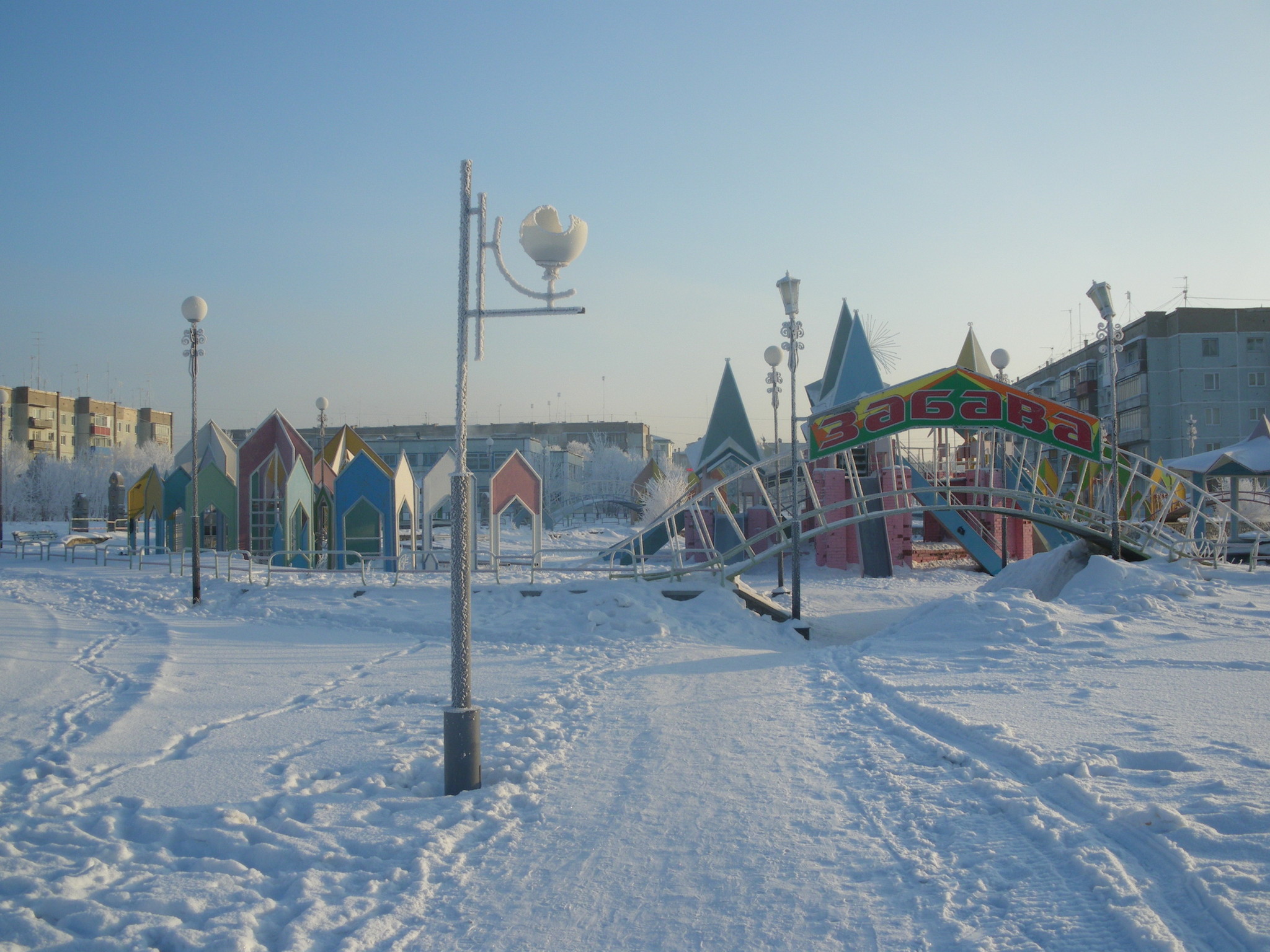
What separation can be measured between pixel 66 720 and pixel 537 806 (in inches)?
199

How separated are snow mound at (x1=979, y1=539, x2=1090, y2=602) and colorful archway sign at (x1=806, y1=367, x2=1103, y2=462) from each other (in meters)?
1.99

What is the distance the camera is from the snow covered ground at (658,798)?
12.7ft

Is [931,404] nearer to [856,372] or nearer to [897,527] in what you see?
[897,527]

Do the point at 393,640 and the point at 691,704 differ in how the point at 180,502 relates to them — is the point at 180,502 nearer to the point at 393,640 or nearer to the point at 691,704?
the point at 393,640

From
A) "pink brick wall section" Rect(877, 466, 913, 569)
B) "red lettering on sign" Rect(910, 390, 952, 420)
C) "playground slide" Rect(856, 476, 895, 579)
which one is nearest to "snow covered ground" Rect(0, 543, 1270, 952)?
"red lettering on sign" Rect(910, 390, 952, 420)

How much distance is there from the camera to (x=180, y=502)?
2775 centimetres

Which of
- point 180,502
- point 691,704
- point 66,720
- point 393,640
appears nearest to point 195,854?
point 66,720

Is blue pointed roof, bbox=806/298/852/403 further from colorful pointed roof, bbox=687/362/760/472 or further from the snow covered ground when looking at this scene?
the snow covered ground

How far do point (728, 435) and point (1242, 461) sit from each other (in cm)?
1659

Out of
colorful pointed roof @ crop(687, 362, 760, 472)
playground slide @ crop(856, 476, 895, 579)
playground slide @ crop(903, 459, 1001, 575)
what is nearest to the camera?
playground slide @ crop(903, 459, 1001, 575)

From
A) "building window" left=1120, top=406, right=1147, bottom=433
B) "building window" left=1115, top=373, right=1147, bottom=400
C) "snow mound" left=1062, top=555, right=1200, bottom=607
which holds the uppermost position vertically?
"building window" left=1115, top=373, right=1147, bottom=400

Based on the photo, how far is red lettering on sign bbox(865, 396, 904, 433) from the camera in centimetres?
1711

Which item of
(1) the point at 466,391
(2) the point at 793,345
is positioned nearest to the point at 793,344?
(2) the point at 793,345

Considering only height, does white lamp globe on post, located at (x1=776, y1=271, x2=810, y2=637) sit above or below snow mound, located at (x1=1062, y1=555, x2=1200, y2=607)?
above
